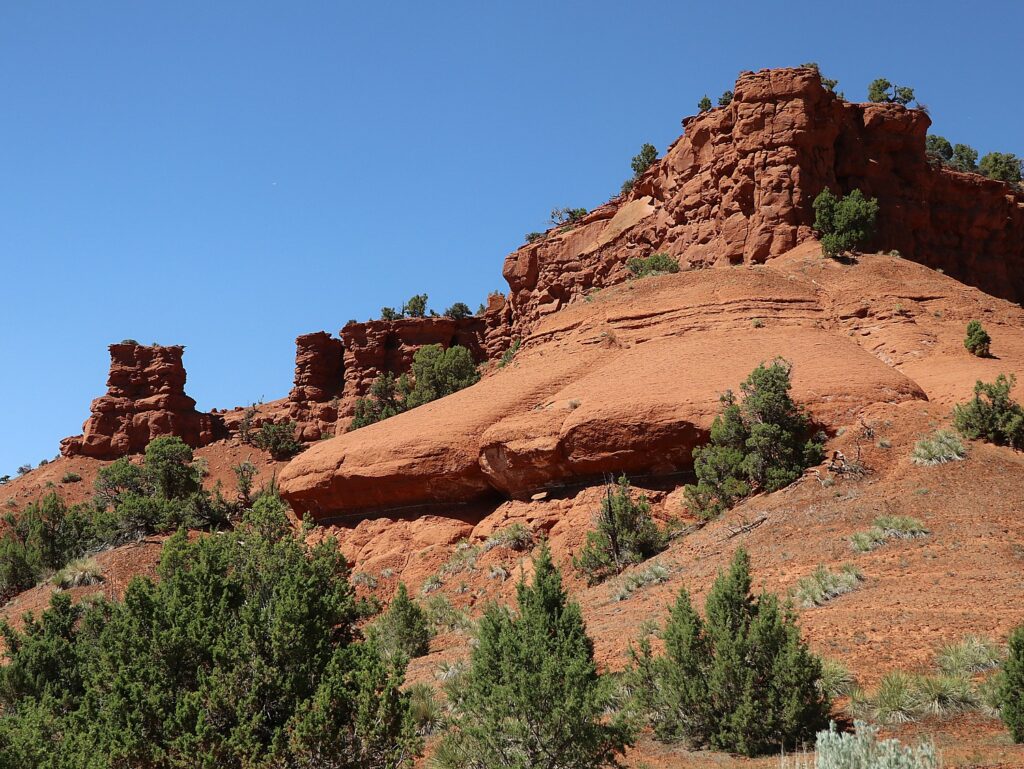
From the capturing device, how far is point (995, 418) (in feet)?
70.5

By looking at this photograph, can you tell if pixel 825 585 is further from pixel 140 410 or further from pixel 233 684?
pixel 140 410

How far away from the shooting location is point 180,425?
61.7 metres

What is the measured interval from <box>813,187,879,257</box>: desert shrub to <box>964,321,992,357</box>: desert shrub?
6.97 metres

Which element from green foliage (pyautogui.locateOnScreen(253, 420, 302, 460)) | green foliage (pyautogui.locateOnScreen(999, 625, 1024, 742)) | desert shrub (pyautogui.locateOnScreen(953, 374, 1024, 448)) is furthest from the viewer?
green foliage (pyautogui.locateOnScreen(253, 420, 302, 460))

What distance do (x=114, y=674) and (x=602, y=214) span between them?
41578 mm

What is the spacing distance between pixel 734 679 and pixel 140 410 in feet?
183

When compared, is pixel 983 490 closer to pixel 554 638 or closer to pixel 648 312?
pixel 554 638

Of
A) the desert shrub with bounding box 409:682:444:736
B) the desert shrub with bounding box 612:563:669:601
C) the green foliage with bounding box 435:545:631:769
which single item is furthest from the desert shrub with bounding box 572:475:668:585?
the green foliage with bounding box 435:545:631:769

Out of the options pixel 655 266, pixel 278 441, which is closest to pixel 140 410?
pixel 278 441

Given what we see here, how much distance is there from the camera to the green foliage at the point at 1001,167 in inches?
2131

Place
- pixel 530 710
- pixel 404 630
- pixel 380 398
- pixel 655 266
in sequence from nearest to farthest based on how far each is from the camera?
pixel 530 710 < pixel 404 630 < pixel 655 266 < pixel 380 398

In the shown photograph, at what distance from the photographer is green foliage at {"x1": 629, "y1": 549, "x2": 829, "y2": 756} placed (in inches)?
495

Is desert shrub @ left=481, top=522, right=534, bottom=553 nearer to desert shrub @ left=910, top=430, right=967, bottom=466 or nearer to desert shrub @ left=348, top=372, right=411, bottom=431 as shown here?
desert shrub @ left=910, top=430, right=967, bottom=466

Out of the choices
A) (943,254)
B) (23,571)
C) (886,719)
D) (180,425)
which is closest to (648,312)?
(943,254)
